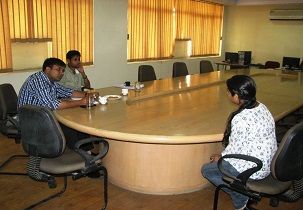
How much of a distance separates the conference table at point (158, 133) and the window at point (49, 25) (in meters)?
2.28

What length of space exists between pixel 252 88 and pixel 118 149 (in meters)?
1.31

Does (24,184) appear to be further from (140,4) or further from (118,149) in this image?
(140,4)

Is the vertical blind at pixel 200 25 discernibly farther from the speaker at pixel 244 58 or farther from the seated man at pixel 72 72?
the seated man at pixel 72 72

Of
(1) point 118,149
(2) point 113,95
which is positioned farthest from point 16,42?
(1) point 118,149

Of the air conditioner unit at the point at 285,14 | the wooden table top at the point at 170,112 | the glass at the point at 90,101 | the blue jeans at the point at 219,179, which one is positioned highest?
the air conditioner unit at the point at 285,14

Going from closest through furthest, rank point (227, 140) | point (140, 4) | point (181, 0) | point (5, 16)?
point (227, 140) → point (5, 16) → point (140, 4) → point (181, 0)

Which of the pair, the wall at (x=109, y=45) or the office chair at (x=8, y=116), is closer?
the office chair at (x=8, y=116)

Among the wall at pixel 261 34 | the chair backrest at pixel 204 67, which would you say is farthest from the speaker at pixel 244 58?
the chair backrest at pixel 204 67

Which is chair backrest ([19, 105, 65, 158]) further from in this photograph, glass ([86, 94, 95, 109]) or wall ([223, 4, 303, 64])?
wall ([223, 4, 303, 64])

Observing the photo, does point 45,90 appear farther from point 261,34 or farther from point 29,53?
point 261,34

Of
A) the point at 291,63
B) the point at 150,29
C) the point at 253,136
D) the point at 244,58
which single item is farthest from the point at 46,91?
the point at 244,58

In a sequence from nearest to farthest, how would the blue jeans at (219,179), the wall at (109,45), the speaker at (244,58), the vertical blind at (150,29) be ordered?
the blue jeans at (219,179), the wall at (109,45), the vertical blind at (150,29), the speaker at (244,58)

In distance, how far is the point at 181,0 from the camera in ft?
26.7

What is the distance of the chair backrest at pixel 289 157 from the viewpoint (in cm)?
194
